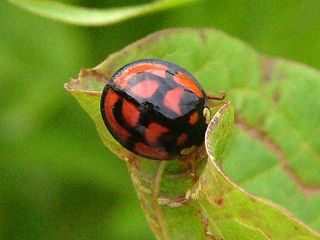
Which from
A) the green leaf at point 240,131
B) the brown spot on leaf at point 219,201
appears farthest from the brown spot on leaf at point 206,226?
the brown spot on leaf at point 219,201

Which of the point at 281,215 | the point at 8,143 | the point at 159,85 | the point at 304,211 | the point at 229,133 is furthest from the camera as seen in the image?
the point at 8,143

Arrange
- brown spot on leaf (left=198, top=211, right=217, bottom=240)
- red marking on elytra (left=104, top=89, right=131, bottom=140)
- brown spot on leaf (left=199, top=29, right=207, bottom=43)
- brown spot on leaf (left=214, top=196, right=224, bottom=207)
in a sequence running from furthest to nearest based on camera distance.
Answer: brown spot on leaf (left=199, top=29, right=207, bottom=43)
red marking on elytra (left=104, top=89, right=131, bottom=140)
brown spot on leaf (left=198, top=211, right=217, bottom=240)
brown spot on leaf (left=214, top=196, right=224, bottom=207)

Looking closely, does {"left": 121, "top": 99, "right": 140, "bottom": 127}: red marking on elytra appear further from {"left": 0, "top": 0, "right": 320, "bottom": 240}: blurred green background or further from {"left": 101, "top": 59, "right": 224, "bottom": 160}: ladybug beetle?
{"left": 0, "top": 0, "right": 320, "bottom": 240}: blurred green background

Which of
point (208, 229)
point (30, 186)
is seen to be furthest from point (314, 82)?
point (30, 186)

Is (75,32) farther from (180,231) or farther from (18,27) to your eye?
(180,231)

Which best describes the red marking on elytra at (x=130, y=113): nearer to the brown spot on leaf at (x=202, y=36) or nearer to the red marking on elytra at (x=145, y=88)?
the red marking on elytra at (x=145, y=88)

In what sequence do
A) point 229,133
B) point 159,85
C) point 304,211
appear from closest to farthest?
point 229,133, point 159,85, point 304,211

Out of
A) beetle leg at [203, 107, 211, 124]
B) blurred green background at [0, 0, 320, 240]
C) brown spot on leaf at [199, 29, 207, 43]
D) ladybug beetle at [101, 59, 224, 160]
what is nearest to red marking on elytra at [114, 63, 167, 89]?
ladybug beetle at [101, 59, 224, 160]
